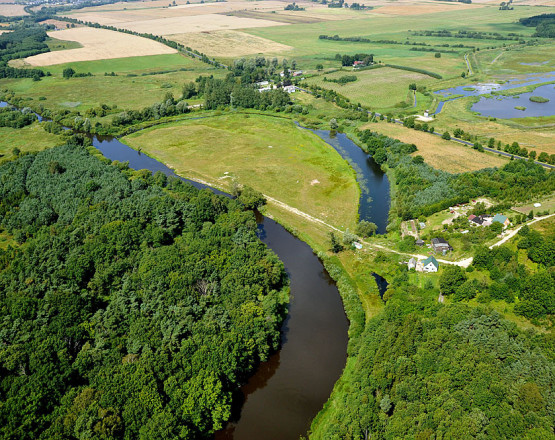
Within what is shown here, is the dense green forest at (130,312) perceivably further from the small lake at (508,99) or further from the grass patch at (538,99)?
the grass patch at (538,99)

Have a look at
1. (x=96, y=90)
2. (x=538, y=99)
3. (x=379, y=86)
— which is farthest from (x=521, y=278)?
(x=96, y=90)

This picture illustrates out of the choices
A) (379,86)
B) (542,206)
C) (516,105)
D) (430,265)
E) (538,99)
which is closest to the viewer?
(430,265)

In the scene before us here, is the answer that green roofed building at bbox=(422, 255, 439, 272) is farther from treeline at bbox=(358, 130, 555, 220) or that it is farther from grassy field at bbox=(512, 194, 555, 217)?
grassy field at bbox=(512, 194, 555, 217)

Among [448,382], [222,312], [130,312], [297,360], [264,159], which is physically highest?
[448,382]

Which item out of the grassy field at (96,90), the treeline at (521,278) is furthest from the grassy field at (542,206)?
the grassy field at (96,90)

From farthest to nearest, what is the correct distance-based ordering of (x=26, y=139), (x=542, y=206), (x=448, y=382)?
1. (x=26, y=139)
2. (x=542, y=206)
3. (x=448, y=382)

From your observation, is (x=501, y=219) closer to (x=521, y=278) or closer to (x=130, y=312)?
(x=521, y=278)

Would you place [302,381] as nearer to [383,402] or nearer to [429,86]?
[383,402]

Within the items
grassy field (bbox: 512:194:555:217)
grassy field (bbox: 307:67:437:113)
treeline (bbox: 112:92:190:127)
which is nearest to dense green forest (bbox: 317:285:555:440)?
grassy field (bbox: 512:194:555:217)
